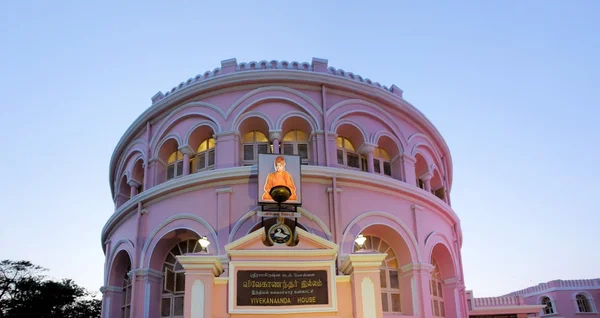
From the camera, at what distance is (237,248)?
12031mm

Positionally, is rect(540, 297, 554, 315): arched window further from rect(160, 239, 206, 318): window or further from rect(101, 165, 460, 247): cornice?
rect(160, 239, 206, 318): window

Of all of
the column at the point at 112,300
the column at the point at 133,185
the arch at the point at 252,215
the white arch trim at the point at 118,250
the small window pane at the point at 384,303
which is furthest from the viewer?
the column at the point at 133,185

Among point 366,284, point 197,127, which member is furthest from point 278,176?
point 197,127

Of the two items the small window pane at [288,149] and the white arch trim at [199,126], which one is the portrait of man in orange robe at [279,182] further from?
the white arch trim at [199,126]

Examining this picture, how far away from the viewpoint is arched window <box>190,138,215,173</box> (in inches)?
716

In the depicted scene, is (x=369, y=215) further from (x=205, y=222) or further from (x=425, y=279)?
(x=205, y=222)

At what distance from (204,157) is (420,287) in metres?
8.03

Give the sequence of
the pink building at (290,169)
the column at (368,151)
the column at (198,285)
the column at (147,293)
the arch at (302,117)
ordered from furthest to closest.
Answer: the column at (368,151)
the arch at (302,117)
the column at (147,293)
the pink building at (290,169)
the column at (198,285)

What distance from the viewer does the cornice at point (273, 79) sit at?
1794cm

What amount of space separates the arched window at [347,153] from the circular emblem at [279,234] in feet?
20.0

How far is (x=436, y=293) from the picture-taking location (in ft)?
62.3

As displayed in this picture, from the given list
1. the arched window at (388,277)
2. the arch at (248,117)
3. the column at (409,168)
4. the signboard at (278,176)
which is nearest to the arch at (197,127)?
the arch at (248,117)

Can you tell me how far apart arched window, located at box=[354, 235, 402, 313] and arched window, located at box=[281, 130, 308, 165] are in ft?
11.1

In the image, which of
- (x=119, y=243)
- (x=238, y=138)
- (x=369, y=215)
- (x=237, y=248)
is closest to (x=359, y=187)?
(x=369, y=215)
